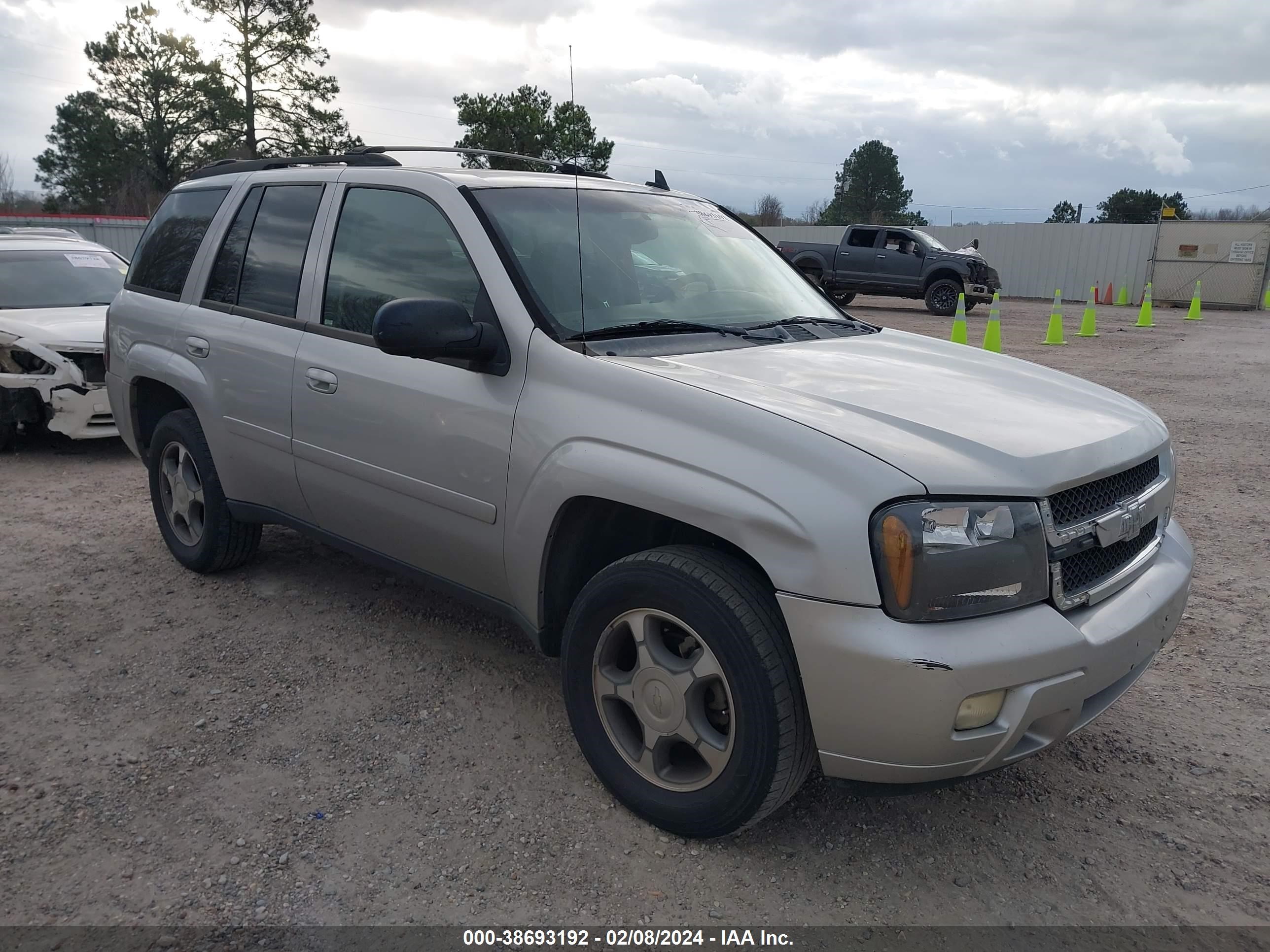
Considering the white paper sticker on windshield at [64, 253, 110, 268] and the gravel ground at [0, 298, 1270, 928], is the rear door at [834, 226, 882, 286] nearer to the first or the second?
the white paper sticker on windshield at [64, 253, 110, 268]

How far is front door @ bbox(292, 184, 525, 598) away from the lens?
311cm

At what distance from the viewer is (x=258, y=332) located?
3.97m

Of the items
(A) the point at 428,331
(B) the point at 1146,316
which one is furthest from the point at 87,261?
(B) the point at 1146,316

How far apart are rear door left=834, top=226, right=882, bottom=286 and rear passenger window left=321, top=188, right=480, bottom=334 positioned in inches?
799

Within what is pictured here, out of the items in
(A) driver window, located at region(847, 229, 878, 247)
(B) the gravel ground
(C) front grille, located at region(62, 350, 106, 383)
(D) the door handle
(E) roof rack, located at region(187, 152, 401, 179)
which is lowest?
(B) the gravel ground

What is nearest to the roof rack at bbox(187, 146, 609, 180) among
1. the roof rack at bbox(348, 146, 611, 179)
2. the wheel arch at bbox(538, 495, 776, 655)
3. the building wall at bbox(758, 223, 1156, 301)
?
the roof rack at bbox(348, 146, 611, 179)

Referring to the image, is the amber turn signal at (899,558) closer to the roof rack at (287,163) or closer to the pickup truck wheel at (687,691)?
the pickup truck wheel at (687,691)

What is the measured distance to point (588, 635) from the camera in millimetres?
2832

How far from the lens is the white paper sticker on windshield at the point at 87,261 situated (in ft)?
28.6

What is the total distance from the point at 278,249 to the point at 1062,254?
97.6 feet

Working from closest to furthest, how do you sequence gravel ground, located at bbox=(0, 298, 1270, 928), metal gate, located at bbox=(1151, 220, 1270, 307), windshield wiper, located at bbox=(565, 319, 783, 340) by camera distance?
gravel ground, located at bbox=(0, 298, 1270, 928) → windshield wiper, located at bbox=(565, 319, 783, 340) → metal gate, located at bbox=(1151, 220, 1270, 307)

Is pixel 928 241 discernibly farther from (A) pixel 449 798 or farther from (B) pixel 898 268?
(A) pixel 449 798

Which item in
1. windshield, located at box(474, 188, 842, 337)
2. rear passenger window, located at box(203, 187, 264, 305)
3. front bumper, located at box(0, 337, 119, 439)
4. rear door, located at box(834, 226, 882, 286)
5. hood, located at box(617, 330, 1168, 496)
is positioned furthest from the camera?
rear door, located at box(834, 226, 882, 286)

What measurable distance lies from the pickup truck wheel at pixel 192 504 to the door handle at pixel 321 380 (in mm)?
981
